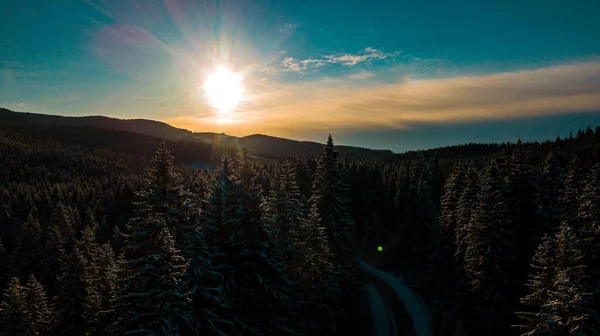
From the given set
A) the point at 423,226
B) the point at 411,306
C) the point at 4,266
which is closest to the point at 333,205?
the point at 411,306

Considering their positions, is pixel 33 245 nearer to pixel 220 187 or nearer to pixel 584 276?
pixel 220 187

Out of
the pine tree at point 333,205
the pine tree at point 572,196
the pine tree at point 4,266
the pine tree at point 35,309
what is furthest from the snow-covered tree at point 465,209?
the pine tree at point 4,266

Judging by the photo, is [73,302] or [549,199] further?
[549,199]

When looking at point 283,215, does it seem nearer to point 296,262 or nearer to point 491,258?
point 296,262

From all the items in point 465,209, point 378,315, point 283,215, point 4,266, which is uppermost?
point 465,209

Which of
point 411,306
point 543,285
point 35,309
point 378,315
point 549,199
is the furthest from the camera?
point 411,306

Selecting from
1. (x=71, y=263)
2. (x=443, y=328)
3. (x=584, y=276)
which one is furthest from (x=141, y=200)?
(x=443, y=328)

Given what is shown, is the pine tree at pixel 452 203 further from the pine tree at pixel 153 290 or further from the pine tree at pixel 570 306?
the pine tree at pixel 153 290
